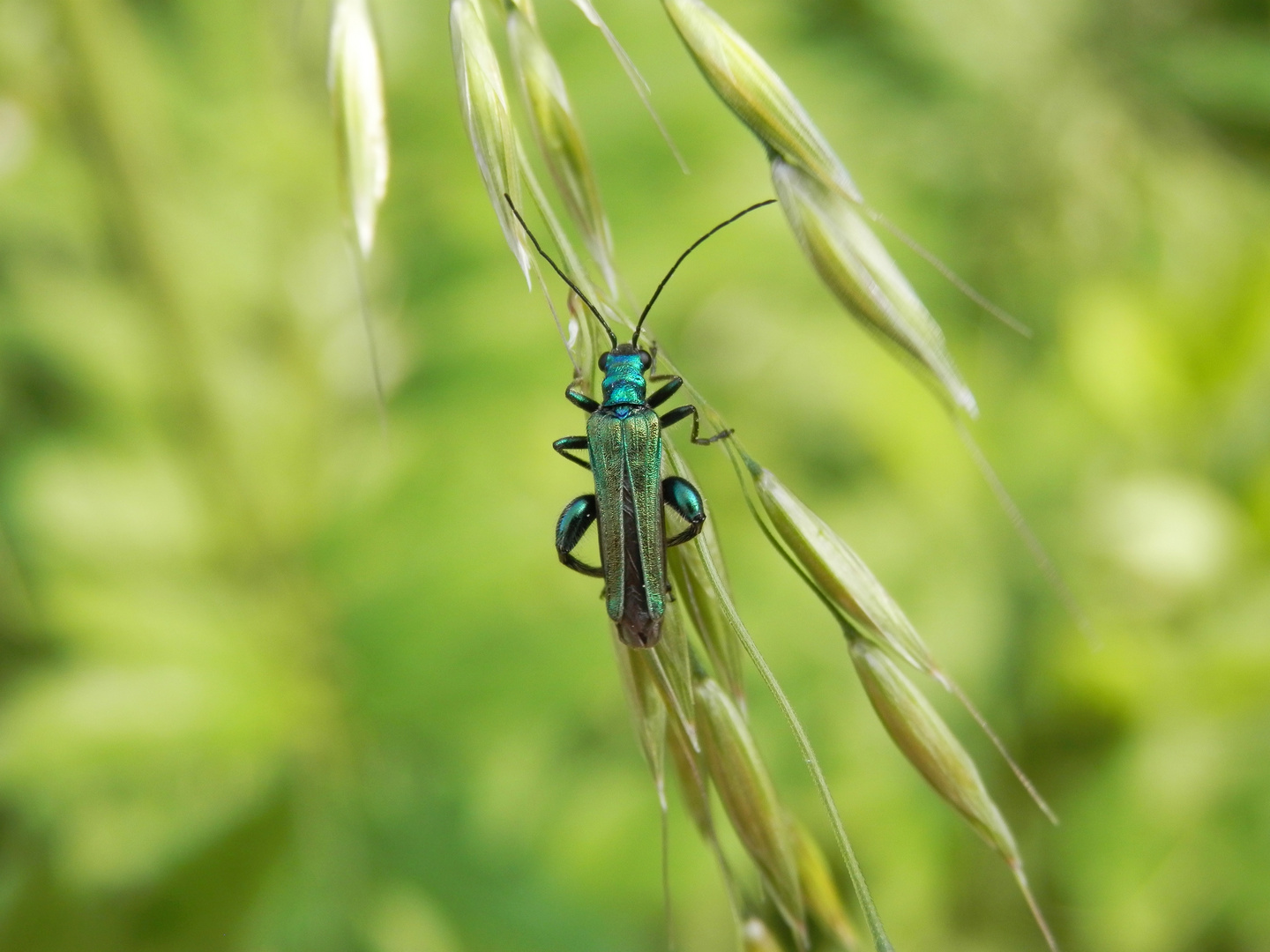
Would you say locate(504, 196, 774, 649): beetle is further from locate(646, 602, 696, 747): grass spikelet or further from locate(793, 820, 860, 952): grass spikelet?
locate(793, 820, 860, 952): grass spikelet

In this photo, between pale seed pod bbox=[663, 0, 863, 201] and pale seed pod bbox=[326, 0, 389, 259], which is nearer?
pale seed pod bbox=[663, 0, 863, 201]

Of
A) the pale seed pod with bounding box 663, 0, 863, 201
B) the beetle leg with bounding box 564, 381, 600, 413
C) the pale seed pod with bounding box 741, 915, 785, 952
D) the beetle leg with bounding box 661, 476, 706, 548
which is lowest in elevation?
the pale seed pod with bounding box 741, 915, 785, 952

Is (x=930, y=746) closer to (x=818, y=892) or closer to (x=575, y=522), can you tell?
(x=818, y=892)

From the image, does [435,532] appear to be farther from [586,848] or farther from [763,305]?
[763,305]

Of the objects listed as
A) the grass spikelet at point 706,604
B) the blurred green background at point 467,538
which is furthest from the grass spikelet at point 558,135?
the blurred green background at point 467,538

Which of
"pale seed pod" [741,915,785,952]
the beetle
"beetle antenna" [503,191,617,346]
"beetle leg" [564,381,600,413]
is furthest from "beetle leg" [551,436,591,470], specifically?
"pale seed pod" [741,915,785,952]

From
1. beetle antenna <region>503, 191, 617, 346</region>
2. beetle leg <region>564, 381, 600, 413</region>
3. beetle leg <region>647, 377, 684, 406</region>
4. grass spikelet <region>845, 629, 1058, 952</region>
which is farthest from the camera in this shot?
beetle leg <region>647, 377, 684, 406</region>

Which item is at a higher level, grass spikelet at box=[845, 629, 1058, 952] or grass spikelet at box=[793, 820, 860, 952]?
grass spikelet at box=[845, 629, 1058, 952]

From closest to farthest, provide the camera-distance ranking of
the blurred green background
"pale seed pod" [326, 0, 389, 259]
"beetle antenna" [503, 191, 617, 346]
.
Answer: "beetle antenna" [503, 191, 617, 346] → "pale seed pod" [326, 0, 389, 259] → the blurred green background
